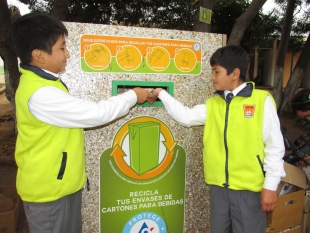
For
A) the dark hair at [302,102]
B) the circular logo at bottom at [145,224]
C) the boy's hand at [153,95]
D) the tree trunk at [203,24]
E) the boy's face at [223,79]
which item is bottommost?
the circular logo at bottom at [145,224]

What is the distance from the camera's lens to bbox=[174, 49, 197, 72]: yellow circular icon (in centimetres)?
178

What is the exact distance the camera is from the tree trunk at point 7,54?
4.01m

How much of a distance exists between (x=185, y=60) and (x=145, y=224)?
1.05 metres

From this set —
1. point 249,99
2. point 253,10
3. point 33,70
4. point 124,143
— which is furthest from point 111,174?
point 253,10

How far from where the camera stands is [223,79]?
1626mm

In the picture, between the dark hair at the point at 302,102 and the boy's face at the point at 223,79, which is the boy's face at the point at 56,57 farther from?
Result: the dark hair at the point at 302,102

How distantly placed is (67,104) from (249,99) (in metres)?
0.93

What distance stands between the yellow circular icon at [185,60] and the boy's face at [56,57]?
67 centimetres

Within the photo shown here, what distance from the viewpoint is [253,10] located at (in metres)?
4.51

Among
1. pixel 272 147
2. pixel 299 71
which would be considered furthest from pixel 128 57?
pixel 299 71

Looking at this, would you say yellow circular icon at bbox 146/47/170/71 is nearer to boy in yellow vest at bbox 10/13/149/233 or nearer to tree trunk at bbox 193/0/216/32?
boy in yellow vest at bbox 10/13/149/233

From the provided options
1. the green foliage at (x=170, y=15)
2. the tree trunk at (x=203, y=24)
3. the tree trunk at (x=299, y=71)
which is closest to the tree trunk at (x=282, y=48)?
the tree trunk at (x=299, y=71)

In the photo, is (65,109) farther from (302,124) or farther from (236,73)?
(302,124)

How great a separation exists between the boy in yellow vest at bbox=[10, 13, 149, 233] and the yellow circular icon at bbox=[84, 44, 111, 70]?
207 mm
